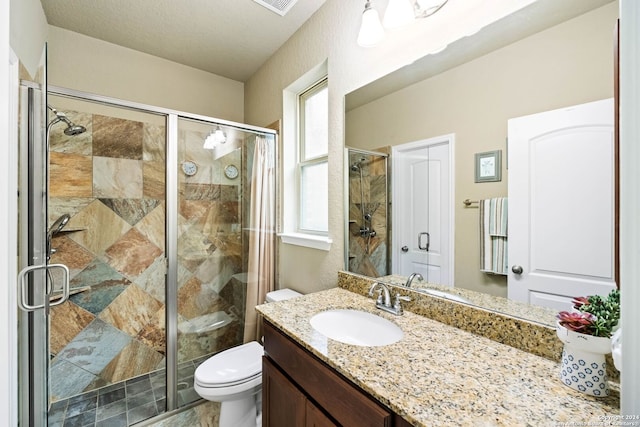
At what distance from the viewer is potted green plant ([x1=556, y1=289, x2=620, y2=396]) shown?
67 cm

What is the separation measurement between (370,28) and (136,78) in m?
2.00

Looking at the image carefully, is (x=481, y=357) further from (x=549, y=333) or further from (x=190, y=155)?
(x=190, y=155)

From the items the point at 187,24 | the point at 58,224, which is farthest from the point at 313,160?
the point at 58,224

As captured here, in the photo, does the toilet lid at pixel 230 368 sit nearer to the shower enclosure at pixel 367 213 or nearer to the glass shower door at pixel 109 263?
the glass shower door at pixel 109 263

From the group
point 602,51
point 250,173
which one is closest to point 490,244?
point 602,51

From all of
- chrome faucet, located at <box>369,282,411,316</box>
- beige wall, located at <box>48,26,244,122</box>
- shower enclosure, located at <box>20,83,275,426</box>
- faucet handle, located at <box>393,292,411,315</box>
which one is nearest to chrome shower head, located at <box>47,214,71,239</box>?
shower enclosure, located at <box>20,83,275,426</box>

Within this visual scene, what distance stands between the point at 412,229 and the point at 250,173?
1.41 m

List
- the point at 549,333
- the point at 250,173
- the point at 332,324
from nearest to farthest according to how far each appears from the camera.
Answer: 1. the point at 549,333
2. the point at 332,324
3. the point at 250,173

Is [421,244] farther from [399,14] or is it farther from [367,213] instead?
[399,14]

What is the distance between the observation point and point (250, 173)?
2.22 metres

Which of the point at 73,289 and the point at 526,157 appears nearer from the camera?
the point at 526,157

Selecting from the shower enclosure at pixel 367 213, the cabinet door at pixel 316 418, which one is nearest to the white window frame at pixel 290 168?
the shower enclosure at pixel 367 213

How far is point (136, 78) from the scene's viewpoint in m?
2.27

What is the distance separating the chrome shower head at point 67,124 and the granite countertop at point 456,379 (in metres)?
1.89
